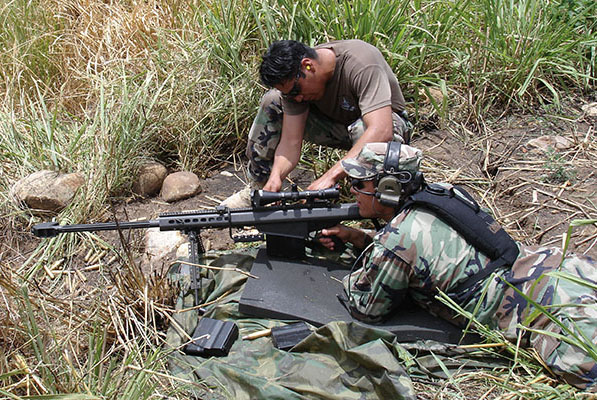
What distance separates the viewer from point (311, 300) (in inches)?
138

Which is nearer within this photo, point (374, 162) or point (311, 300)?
point (374, 162)

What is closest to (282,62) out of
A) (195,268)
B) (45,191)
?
(195,268)

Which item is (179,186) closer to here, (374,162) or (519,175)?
(374,162)

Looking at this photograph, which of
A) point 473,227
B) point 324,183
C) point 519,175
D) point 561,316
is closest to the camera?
point 561,316

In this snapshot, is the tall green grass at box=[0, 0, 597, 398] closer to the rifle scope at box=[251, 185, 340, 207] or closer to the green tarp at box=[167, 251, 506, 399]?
the rifle scope at box=[251, 185, 340, 207]

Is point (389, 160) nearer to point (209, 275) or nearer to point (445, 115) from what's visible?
point (209, 275)

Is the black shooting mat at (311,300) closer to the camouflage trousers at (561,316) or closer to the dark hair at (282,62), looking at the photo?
the camouflage trousers at (561,316)

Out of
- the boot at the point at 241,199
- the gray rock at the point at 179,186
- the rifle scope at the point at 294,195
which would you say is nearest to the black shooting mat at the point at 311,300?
the rifle scope at the point at 294,195

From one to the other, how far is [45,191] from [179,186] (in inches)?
42.7

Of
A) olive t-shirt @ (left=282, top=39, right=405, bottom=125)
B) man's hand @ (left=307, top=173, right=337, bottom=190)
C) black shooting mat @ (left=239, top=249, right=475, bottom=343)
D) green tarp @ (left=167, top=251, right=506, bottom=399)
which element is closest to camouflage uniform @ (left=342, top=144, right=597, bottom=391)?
A: black shooting mat @ (left=239, top=249, right=475, bottom=343)

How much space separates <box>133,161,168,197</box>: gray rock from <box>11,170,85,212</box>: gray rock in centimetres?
56

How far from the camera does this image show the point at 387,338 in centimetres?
309

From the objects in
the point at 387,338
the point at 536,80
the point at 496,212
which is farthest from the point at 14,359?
the point at 536,80

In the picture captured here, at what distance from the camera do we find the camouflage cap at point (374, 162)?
10.2 feet
